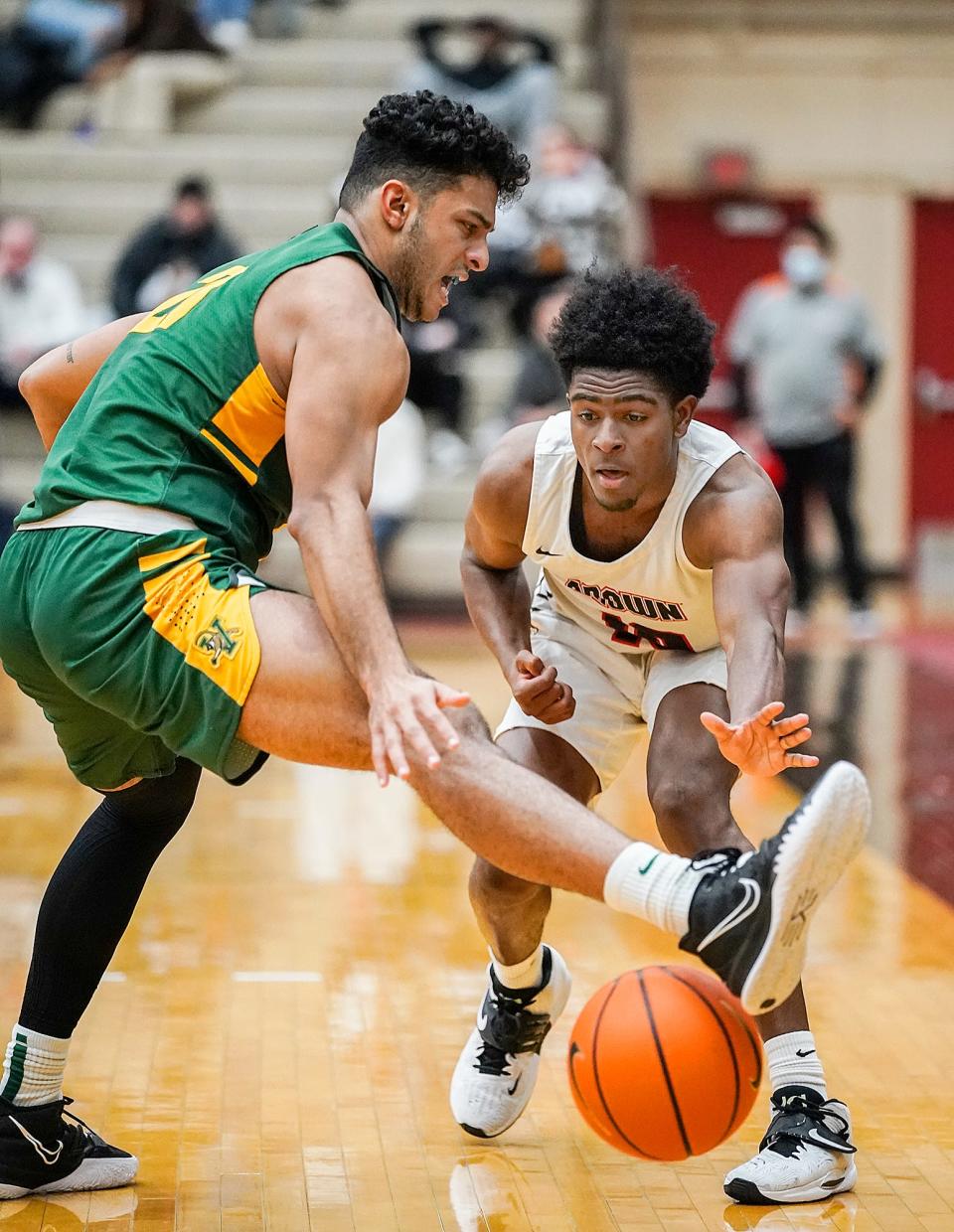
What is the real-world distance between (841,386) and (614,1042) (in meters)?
9.25

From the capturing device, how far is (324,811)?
7.04 meters

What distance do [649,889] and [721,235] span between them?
1399 cm

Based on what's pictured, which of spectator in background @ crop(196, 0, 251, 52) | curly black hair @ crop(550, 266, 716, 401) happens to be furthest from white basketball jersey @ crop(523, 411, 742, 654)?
spectator in background @ crop(196, 0, 251, 52)

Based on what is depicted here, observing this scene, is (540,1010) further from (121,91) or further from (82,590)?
(121,91)

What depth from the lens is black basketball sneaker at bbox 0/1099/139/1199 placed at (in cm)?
348

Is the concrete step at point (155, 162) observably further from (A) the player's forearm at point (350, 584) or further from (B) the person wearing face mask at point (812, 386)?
(A) the player's forearm at point (350, 584)

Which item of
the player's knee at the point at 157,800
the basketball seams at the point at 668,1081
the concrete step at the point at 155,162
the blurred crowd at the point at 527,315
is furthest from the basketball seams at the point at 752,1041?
the concrete step at the point at 155,162

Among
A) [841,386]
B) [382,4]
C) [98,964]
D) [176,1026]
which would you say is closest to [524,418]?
[841,386]

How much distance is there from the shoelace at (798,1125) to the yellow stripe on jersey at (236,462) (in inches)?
59.9

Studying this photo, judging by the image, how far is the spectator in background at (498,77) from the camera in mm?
13820

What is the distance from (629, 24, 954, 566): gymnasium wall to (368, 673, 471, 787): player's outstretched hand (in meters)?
13.4

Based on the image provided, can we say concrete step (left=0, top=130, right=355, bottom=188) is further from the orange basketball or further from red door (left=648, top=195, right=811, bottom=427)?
the orange basketball

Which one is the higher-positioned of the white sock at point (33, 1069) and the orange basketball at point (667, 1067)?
the orange basketball at point (667, 1067)

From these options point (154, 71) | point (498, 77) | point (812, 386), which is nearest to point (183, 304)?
point (812, 386)
